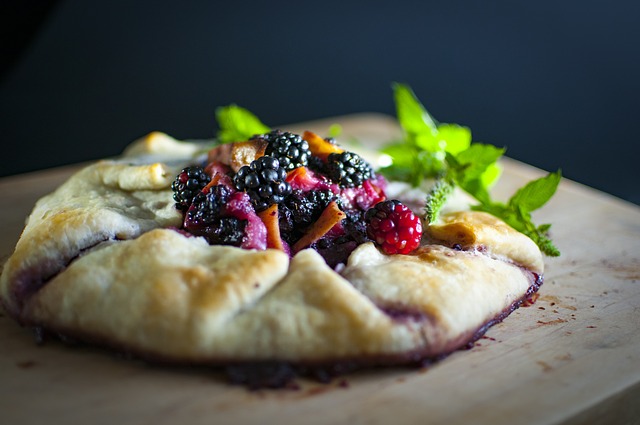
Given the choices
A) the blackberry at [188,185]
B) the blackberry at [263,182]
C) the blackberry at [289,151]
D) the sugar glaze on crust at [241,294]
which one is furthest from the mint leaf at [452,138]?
the blackberry at [188,185]

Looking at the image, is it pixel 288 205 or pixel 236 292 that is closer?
pixel 236 292

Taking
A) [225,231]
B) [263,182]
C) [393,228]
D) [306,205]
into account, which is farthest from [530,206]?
[225,231]

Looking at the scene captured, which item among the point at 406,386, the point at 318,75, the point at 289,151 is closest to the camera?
the point at 406,386

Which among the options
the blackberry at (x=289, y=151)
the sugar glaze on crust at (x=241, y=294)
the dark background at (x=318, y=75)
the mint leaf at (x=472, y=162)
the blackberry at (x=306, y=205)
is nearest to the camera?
the sugar glaze on crust at (x=241, y=294)

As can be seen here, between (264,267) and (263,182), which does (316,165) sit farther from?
(264,267)

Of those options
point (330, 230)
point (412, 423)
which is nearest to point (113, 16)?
point (330, 230)

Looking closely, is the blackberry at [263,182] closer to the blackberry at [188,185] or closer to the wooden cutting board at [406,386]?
the blackberry at [188,185]
